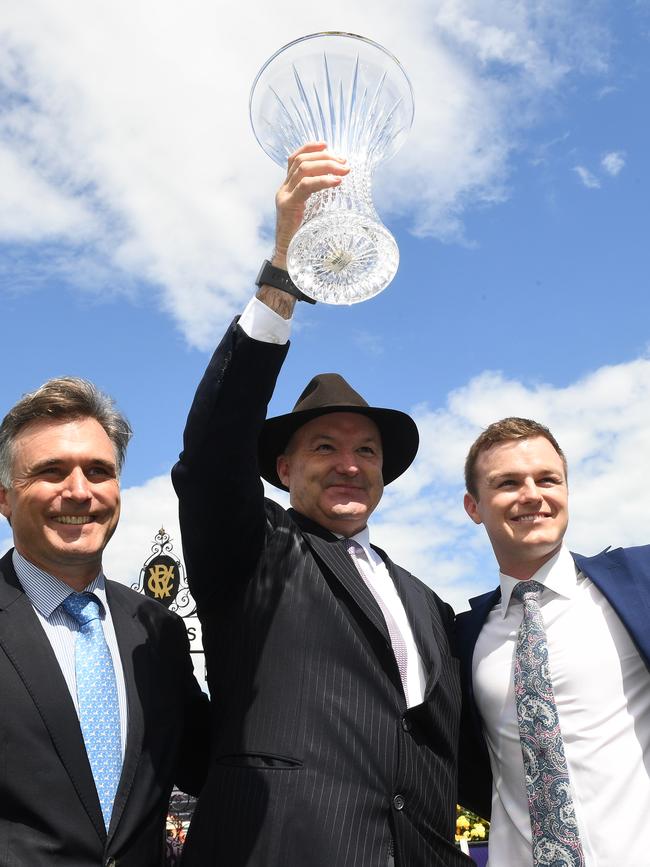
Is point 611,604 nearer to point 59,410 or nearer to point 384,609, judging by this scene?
point 384,609

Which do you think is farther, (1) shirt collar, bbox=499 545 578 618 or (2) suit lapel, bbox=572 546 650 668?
(1) shirt collar, bbox=499 545 578 618

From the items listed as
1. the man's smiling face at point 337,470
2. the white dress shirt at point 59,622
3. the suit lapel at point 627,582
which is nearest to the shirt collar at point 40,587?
the white dress shirt at point 59,622

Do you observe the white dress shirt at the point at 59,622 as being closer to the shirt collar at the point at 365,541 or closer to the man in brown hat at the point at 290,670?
the man in brown hat at the point at 290,670

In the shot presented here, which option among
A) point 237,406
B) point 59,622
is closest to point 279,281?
point 237,406

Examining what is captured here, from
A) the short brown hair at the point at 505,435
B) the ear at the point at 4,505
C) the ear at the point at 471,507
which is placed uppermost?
the short brown hair at the point at 505,435

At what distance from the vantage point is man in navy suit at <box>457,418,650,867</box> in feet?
9.34

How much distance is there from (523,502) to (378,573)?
76 cm

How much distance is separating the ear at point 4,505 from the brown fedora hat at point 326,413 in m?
1.05

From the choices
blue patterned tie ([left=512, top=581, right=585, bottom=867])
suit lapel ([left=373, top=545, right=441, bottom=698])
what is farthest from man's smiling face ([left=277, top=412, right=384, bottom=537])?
blue patterned tie ([left=512, top=581, right=585, bottom=867])

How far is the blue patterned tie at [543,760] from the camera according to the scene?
9.00 feet

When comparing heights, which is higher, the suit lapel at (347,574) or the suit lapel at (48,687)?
the suit lapel at (347,574)

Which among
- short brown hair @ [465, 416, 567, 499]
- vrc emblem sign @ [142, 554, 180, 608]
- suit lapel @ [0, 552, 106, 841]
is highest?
vrc emblem sign @ [142, 554, 180, 608]

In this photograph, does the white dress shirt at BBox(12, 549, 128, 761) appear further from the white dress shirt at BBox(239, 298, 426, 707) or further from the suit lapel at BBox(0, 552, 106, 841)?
the white dress shirt at BBox(239, 298, 426, 707)

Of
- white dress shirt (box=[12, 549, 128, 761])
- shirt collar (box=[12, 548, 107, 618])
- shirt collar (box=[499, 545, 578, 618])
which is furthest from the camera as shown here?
shirt collar (box=[499, 545, 578, 618])
